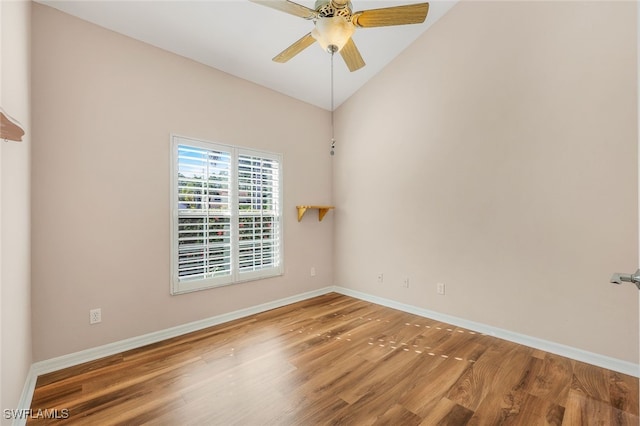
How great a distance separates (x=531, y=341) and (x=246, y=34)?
407 centimetres

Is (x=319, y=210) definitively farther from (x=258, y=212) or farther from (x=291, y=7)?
(x=291, y=7)

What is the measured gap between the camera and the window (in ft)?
9.70

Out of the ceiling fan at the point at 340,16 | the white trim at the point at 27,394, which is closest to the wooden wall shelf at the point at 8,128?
the ceiling fan at the point at 340,16

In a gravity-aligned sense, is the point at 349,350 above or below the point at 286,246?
below

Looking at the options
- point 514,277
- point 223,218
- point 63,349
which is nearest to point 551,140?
point 514,277

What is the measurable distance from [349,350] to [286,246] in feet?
5.59

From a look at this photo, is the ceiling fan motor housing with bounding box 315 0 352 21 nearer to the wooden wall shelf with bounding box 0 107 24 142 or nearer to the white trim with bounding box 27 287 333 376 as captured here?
the wooden wall shelf with bounding box 0 107 24 142

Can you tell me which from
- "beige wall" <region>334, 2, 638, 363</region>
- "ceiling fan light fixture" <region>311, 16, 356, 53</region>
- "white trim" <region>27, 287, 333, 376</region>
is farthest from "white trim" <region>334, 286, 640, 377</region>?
"ceiling fan light fixture" <region>311, 16, 356, 53</region>

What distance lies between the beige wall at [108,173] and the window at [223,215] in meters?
0.12

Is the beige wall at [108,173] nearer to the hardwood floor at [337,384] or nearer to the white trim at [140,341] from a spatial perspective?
the white trim at [140,341]

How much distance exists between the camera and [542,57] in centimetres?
258

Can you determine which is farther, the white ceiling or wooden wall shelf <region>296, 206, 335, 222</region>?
wooden wall shelf <region>296, 206, 335, 222</region>

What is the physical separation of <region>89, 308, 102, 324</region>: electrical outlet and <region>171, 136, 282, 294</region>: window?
2.00 ft

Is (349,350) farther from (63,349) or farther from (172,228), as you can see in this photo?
(63,349)
